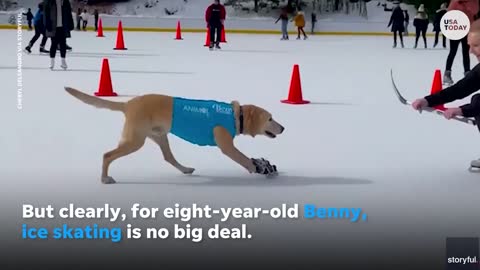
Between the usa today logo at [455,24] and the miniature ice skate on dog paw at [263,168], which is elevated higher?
the usa today logo at [455,24]

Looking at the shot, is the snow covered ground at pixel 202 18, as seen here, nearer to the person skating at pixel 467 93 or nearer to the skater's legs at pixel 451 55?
the skater's legs at pixel 451 55

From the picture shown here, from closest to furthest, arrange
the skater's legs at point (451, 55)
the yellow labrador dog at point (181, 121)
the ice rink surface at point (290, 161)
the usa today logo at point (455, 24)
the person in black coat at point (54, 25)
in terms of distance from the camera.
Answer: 1. the ice rink surface at point (290, 161)
2. the yellow labrador dog at point (181, 121)
3. the usa today logo at point (455, 24)
4. the skater's legs at point (451, 55)
5. the person in black coat at point (54, 25)

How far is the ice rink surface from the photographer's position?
88.6 inches

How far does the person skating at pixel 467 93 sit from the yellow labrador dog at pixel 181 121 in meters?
0.71

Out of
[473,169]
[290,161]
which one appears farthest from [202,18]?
[473,169]

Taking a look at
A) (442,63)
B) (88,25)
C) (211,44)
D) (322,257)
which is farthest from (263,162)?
(88,25)

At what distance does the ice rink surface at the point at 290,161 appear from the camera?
225 cm

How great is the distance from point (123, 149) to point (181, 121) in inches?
10.0

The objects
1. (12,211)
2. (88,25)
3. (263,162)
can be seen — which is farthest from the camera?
(88,25)

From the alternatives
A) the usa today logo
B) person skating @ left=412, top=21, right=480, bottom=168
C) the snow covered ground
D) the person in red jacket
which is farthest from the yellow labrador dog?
the snow covered ground

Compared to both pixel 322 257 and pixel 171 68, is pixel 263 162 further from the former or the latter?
Result: pixel 171 68

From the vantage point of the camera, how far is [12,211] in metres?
2.18

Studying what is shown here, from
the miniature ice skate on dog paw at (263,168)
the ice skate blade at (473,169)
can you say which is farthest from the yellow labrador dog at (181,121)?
the ice skate blade at (473,169)

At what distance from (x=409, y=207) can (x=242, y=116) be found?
819 mm
